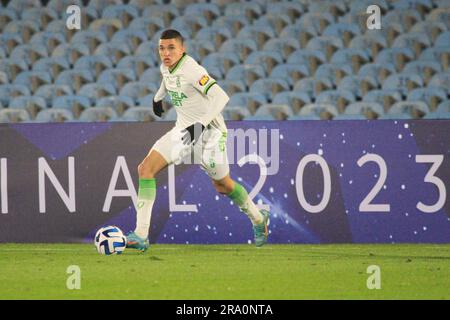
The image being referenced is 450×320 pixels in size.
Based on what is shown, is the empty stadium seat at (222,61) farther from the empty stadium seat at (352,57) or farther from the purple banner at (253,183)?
the purple banner at (253,183)

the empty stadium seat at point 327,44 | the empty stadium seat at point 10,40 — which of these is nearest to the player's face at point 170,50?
the empty stadium seat at point 327,44

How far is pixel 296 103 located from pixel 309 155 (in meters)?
2.51

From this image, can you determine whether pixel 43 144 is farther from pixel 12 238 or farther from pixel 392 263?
pixel 392 263

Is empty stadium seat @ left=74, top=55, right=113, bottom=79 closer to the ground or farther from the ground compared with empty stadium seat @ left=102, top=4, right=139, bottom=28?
closer to the ground

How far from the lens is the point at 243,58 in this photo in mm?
12727

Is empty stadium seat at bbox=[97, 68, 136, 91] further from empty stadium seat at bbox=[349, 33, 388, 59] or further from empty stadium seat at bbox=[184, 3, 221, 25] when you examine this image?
empty stadium seat at bbox=[349, 33, 388, 59]

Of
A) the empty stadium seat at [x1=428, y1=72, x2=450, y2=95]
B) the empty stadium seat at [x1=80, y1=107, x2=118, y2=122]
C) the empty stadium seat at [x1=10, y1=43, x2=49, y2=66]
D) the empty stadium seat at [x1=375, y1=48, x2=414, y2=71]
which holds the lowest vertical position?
the empty stadium seat at [x1=80, y1=107, x2=118, y2=122]

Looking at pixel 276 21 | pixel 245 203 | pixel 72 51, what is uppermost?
pixel 276 21

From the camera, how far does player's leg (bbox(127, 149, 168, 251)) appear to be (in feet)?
27.0

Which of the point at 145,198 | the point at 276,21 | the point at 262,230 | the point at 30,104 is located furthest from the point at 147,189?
the point at 276,21

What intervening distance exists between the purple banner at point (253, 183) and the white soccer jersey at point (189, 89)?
88cm

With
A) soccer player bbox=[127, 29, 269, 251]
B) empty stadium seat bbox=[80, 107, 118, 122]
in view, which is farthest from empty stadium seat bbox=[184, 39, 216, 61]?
soccer player bbox=[127, 29, 269, 251]

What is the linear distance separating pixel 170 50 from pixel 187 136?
0.76 metres

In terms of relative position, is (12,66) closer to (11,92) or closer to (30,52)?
(30,52)
